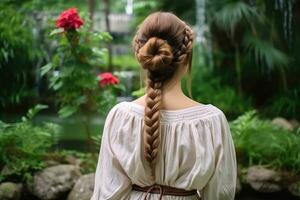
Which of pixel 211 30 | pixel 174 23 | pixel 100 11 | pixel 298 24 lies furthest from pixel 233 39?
pixel 100 11

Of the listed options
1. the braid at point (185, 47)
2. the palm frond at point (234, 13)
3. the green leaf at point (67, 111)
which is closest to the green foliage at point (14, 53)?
the green leaf at point (67, 111)

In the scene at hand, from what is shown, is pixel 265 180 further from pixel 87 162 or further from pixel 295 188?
pixel 87 162

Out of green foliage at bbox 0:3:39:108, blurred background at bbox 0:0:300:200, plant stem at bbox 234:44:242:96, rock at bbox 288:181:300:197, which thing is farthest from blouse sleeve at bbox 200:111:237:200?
plant stem at bbox 234:44:242:96

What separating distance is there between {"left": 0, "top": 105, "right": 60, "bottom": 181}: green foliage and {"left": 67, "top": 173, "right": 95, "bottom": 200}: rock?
16.7 inches

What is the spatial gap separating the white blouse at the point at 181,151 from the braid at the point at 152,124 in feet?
0.11

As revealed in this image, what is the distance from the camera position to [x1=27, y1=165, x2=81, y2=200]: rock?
4508mm

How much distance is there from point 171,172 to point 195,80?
763 cm

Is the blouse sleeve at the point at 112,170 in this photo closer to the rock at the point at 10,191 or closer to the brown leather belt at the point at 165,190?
the brown leather belt at the point at 165,190

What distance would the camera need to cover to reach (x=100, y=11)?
74.0 ft

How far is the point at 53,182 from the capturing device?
14.9 feet

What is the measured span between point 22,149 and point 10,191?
43 cm

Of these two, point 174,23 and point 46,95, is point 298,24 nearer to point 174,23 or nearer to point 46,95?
point 46,95

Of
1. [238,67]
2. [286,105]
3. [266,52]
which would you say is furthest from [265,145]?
[238,67]

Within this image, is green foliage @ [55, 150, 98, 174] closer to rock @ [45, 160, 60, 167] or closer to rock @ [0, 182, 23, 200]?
rock @ [45, 160, 60, 167]
